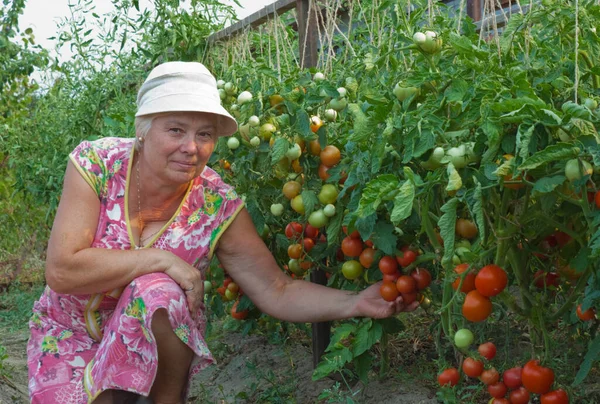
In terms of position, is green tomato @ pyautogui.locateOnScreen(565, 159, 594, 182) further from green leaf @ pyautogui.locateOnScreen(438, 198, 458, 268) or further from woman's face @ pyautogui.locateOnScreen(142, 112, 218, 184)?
woman's face @ pyautogui.locateOnScreen(142, 112, 218, 184)

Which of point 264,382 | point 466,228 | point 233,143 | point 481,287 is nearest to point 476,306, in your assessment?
point 481,287

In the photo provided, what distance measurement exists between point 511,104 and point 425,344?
5.15 feet

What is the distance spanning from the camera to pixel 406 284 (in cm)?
186

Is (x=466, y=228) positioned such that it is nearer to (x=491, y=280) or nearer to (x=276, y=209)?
(x=491, y=280)

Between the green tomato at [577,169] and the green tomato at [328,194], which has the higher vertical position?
the green tomato at [577,169]

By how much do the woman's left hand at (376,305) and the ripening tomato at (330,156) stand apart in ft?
1.11

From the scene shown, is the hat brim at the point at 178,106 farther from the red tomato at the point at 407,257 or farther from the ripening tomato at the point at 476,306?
the ripening tomato at the point at 476,306

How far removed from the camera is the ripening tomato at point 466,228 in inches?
65.6

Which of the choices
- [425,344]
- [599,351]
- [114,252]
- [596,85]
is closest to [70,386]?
[114,252]

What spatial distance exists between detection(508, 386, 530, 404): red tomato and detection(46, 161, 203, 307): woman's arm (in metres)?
0.91

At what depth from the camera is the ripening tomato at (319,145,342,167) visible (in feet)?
6.66

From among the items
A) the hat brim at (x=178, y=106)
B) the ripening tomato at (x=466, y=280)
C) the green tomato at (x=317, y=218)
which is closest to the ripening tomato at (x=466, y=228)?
the ripening tomato at (x=466, y=280)

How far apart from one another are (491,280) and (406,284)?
0.37 meters

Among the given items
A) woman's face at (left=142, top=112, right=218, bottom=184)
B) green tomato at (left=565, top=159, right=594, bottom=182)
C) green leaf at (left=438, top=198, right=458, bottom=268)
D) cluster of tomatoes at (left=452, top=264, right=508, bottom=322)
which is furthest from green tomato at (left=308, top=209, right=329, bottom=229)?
green tomato at (left=565, top=159, right=594, bottom=182)
